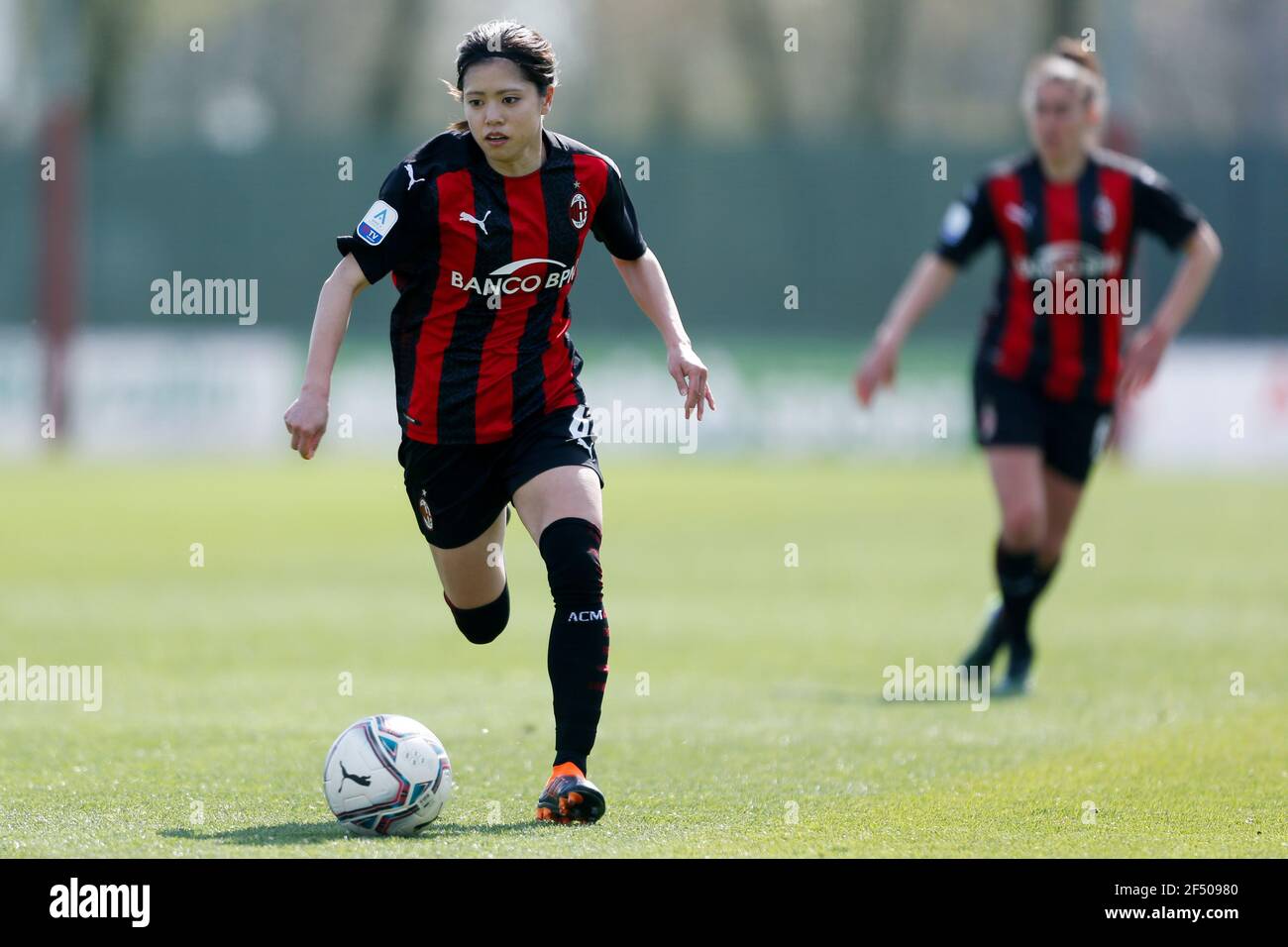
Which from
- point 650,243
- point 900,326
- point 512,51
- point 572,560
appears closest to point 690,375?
point 572,560

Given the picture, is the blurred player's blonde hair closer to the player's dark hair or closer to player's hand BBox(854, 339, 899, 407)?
player's hand BBox(854, 339, 899, 407)

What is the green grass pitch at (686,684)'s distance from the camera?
17.4 ft

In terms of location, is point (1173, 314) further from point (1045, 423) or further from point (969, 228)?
point (969, 228)

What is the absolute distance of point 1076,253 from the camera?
27.9 ft

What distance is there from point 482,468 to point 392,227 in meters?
0.83

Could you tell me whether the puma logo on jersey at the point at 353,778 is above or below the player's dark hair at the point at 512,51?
below

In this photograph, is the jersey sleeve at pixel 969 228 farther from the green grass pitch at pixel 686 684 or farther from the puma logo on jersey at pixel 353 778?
the puma logo on jersey at pixel 353 778

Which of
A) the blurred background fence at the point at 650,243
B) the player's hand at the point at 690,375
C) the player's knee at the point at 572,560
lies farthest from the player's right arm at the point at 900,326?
the blurred background fence at the point at 650,243

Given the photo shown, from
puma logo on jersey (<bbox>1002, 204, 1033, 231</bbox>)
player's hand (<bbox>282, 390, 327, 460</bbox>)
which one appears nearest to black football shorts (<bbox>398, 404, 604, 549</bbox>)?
player's hand (<bbox>282, 390, 327, 460</bbox>)

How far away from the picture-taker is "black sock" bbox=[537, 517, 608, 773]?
5512mm

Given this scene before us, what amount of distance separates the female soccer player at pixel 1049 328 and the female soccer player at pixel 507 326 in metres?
2.70

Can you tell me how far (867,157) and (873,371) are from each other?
19.0 meters

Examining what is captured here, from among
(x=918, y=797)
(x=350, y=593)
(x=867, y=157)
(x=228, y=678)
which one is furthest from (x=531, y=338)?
(x=867, y=157)
